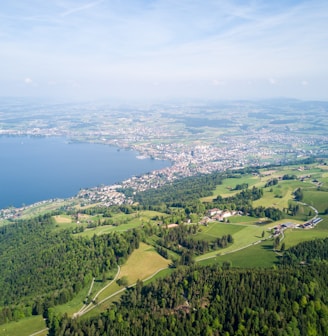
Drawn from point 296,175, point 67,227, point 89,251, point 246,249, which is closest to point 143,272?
point 89,251

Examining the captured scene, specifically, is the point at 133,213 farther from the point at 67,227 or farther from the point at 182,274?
the point at 182,274

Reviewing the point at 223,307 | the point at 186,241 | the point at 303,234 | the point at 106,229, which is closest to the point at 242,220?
the point at 303,234

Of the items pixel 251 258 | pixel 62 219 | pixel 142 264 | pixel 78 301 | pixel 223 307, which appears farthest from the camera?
pixel 62 219

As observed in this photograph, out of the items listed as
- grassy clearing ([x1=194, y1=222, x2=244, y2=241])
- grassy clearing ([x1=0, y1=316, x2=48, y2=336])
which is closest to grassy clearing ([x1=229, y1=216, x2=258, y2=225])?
grassy clearing ([x1=194, y1=222, x2=244, y2=241])

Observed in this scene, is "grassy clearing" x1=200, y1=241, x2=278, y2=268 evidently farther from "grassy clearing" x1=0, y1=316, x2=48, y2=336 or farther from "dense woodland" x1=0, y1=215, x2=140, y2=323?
"grassy clearing" x1=0, y1=316, x2=48, y2=336

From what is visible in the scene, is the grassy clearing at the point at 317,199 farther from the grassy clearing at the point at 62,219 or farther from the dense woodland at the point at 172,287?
the grassy clearing at the point at 62,219

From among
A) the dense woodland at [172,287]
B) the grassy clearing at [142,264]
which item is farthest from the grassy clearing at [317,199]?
the grassy clearing at [142,264]

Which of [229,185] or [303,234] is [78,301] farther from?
[229,185]
